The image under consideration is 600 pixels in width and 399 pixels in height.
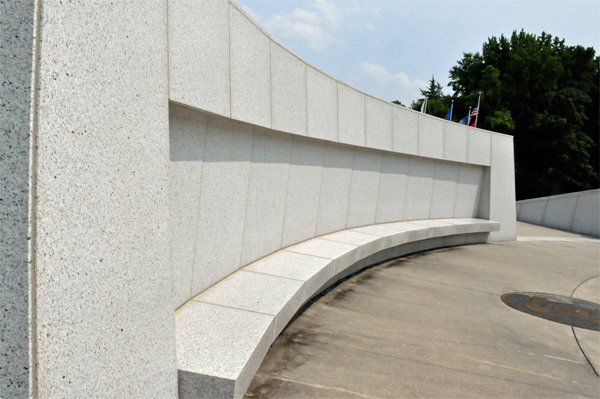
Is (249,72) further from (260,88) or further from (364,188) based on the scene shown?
(364,188)

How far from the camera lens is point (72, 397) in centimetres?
219

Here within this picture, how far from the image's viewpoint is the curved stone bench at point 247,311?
302 centimetres

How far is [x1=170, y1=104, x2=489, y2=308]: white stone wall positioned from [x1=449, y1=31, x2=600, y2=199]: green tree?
36844mm

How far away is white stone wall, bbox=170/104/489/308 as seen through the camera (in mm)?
4074

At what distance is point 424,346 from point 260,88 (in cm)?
325

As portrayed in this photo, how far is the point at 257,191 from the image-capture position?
5691 mm

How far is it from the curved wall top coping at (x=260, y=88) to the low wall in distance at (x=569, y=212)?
1320 centimetres

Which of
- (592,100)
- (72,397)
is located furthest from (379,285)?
(592,100)

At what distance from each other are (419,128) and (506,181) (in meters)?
5.40

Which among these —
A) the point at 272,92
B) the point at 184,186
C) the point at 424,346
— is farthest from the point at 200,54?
the point at 424,346

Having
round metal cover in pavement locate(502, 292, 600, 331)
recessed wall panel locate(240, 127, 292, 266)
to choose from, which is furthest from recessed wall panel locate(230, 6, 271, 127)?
round metal cover in pavement locate(502, 292, 600, 331)

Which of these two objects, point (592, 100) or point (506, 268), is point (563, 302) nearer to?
point (506, 268)

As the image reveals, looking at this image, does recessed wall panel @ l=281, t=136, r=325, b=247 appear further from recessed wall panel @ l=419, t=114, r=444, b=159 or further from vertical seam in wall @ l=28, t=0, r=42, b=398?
vertical seam in wall @ l=28, t=0, r=42, b=398

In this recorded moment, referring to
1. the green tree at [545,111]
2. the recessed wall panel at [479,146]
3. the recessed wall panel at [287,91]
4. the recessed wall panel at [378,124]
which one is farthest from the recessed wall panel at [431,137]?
the green tree at [545,111]
